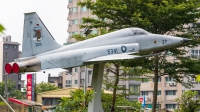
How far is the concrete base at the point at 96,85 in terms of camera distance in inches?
1347

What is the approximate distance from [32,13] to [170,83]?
64.0 metres

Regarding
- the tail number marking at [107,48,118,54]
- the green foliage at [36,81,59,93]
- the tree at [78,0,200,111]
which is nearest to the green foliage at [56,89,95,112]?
the tail number marking at [107,48,118,54]

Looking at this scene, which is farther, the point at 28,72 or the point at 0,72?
the point at 0,72

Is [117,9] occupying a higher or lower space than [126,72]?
higher

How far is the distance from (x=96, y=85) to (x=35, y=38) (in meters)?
4.01

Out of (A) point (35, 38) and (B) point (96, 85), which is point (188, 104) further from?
(A) point (35, 38)

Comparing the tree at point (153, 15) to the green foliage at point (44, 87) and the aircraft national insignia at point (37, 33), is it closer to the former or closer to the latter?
the aircraft national insignia at point (37, 33)

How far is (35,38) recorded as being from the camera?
113 ft

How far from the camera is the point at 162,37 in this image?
3650 cm

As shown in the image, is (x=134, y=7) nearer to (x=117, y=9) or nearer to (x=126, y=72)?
(x=117, y=9)

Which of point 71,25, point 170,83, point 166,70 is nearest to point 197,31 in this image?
point 166,70

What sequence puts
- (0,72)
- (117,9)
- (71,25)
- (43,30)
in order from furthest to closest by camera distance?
(0,72), (71,25), (117,9), (43,30)

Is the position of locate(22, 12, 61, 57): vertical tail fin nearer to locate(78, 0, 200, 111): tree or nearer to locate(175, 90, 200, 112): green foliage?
locate(78, 0, 200, 111): tree

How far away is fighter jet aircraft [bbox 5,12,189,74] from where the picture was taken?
3269 cm
